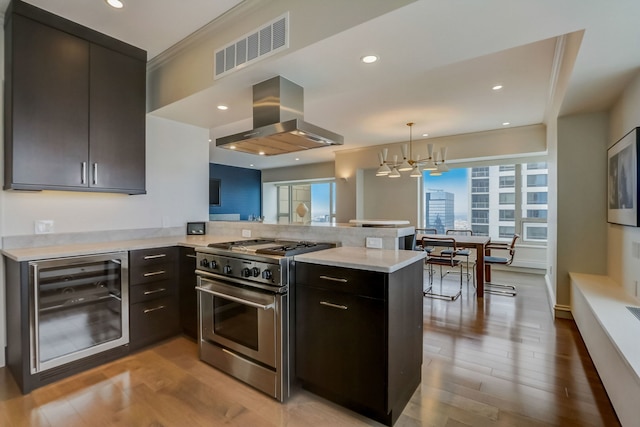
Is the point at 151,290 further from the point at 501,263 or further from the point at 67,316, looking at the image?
the point at 501,263

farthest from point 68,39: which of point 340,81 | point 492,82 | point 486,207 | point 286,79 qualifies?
point 486,207

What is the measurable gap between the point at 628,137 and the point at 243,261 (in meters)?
3.04

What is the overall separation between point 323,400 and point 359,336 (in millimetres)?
591

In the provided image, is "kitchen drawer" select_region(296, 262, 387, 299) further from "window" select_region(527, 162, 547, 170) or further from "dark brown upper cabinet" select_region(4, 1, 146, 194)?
"window" select_region(527, 162, 547, 170)

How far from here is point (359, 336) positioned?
5.74ft

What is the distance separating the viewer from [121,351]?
2.52 m

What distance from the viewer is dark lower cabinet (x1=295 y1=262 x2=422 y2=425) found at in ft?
5.52

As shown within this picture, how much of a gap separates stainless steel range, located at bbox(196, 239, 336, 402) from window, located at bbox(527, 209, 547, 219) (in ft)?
17.7

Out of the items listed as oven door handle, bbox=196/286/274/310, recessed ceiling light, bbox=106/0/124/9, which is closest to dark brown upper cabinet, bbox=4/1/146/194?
recessed ceiling light, bbox=106/0/124/9

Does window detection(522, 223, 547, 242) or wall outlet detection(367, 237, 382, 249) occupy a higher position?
wall outlet detection(367, 237, 382, 249)

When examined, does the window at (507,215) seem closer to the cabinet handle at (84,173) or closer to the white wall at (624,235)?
the white wall at (624,235)

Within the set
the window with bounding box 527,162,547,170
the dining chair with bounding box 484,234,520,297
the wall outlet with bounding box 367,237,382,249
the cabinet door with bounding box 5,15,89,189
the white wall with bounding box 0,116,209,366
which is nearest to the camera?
the cabinet door with bounding box 5,15,89,189

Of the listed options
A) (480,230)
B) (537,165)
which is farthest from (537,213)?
(480,230)

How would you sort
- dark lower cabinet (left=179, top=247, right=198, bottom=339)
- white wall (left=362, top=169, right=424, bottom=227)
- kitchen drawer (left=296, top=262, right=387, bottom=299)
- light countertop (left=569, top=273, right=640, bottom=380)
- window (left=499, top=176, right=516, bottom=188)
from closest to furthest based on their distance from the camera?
light countertop (left=569, top=273, right=640, bottom=380) → kitchen drawer (left=296, top=262, right=387, bottom=299) → dark lower cabinet (left=179, top=247, right=198, bottom=339) → window (left=499, top=176, right=516, bottom=188) → white wall (left=362, top=169, right=424, bottom=227)
